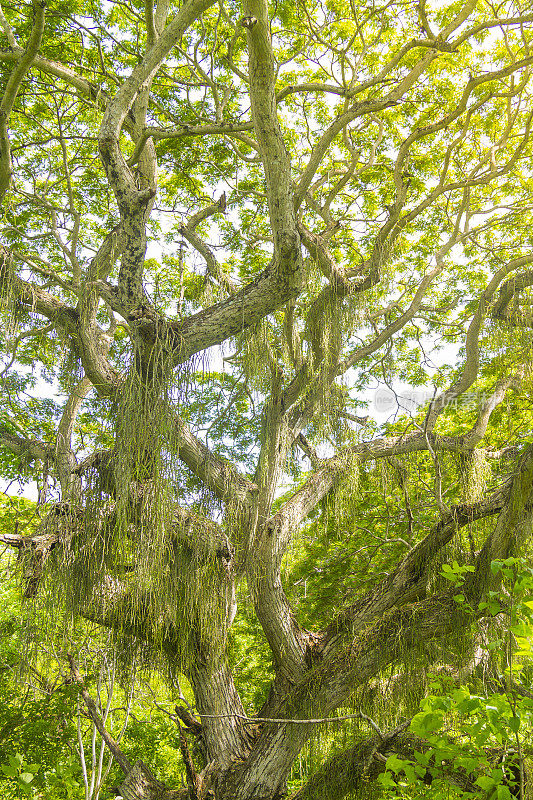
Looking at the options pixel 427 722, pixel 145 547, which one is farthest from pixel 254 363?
pixel 427 722

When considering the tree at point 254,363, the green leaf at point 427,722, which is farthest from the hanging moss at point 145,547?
the green leaf at point 427,722

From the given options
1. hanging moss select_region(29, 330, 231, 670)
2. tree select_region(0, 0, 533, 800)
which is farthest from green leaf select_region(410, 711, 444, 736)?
hanging moss select_region(29, 330, 231, 670)

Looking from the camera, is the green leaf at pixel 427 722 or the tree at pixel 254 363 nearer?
the green leaf at pixel 427 722

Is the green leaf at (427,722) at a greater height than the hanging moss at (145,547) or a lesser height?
lesser

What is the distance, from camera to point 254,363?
3.02 metres

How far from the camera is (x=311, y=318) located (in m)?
3.68

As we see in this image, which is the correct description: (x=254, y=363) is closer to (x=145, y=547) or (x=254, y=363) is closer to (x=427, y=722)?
(x=145, y=547)

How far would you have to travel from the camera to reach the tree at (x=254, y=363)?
9.25 ft

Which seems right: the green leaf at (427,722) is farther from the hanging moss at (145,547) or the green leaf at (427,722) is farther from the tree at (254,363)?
the hanging moss at (145,547)

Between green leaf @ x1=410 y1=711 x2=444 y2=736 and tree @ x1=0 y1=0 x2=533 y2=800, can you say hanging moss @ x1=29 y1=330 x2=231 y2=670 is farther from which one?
green leaf @ x1=410 y1=711 x2=444 y2=736

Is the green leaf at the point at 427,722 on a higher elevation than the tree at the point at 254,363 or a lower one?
lower

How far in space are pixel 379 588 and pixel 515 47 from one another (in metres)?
4.98

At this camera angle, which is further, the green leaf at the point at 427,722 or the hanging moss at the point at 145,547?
the hanging moss at the point at 145,547

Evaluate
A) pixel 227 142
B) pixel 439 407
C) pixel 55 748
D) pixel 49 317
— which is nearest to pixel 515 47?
pixel 227 142
